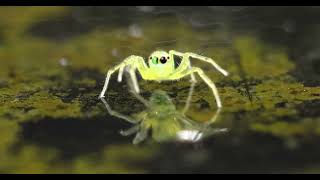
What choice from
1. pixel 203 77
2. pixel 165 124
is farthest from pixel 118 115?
pixel 203 77

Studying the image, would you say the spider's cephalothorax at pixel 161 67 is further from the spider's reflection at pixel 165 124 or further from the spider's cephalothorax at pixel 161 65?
the spider's reflection at pixel 165 124

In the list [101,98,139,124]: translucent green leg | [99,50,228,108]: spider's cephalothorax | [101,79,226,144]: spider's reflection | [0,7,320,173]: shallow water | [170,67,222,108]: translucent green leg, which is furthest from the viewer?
[99,50,228,108]: spider's cephalothorax

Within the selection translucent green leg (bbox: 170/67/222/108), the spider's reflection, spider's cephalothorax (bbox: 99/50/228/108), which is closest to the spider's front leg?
spider's cephalothorax (bbox: 99/50/228/108)

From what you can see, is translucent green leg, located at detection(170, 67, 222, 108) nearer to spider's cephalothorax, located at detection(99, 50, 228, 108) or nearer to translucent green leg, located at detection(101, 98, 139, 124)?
spider's cephalothorax, located at detection(99, 50, 228, 108)

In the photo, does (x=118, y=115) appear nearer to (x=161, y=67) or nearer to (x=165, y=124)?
(x=165, y=124)

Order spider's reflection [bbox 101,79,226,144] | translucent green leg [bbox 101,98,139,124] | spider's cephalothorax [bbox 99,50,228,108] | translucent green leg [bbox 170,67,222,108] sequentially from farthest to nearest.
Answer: spider's cephalothorax [bbox 99,50,228,108] → translucent green leg [bbox 170,67,222,108] → translucent green leg [bbox 101,98,139,124] → spider's reflection [bbox 101,79,226,144]

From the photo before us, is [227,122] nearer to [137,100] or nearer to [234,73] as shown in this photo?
[137,100]

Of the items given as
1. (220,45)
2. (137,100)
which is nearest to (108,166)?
(137,100)
